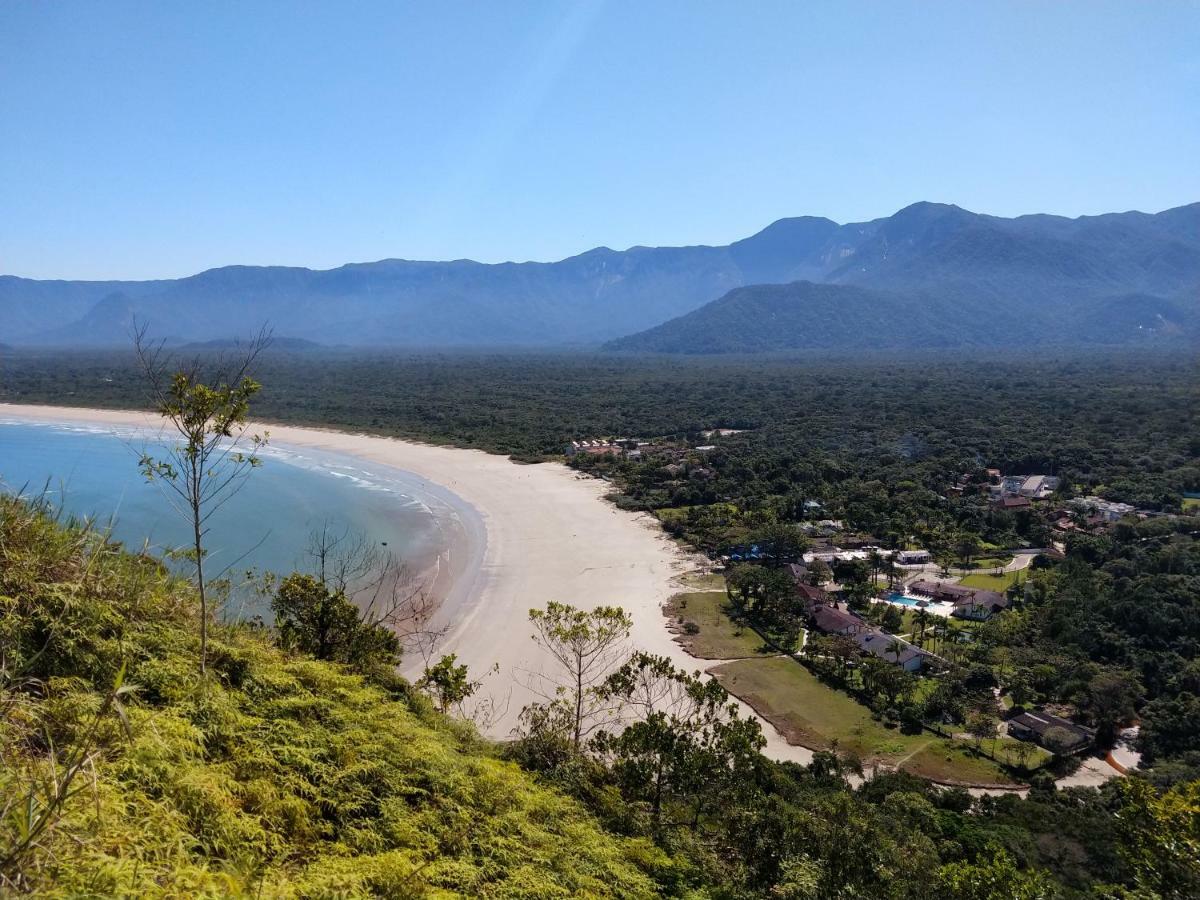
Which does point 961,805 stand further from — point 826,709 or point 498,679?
point 498,679

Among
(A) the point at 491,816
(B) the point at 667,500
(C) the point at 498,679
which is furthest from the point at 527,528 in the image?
(A) the point at 491,816

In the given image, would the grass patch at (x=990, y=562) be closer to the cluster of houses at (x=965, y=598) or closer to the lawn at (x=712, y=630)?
the cluster of houses at (x=965, y=598)

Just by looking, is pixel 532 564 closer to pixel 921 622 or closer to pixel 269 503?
pixel 921 622

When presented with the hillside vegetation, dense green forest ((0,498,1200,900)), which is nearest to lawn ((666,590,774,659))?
dense green forest ((0,498,1200,900))

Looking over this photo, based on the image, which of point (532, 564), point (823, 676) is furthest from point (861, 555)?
point (532, 564)

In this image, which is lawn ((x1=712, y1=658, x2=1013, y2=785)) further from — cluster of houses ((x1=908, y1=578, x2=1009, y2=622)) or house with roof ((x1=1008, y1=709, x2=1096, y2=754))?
cluster of houses ((x1=908, y1=578, x2=1009, y2=622))

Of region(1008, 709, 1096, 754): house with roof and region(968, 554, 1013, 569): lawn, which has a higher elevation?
region(968, 554, 1013, 569): lawn
